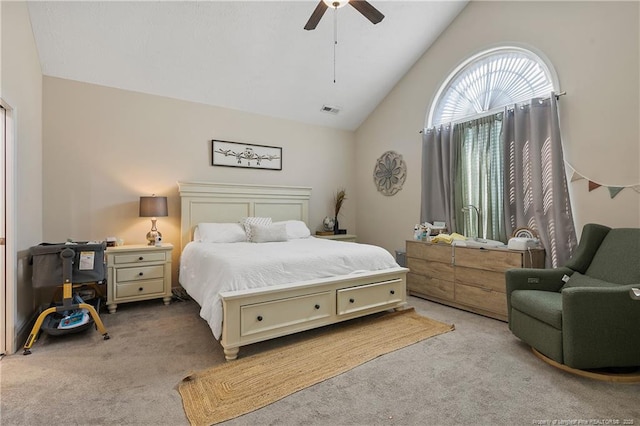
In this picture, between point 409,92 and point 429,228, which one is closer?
point 429,228

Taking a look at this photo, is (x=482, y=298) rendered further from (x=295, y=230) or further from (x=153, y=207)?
(x=153, y=207)

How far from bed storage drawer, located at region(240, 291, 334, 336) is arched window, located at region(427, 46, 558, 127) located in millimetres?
2927

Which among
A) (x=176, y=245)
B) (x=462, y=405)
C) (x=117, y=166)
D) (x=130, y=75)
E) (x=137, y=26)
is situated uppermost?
(x=137, y=26)

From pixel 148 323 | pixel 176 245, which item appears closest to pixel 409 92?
pixel 176 245

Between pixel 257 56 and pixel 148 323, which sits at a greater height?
pixel 257 56

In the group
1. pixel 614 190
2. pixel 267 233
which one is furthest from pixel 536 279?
pixel 267 233

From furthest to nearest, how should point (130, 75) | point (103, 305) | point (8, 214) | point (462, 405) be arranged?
point (130, 75)
point (103, 305)
point (8, 214)
point (462, 405)

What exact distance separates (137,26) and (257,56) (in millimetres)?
1275

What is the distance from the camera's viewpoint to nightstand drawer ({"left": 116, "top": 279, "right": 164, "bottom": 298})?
10.9 feet

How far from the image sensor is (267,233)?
3766mm

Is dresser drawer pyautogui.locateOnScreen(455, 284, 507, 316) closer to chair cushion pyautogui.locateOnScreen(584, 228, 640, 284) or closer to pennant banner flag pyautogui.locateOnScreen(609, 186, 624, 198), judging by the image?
chair cushion pyautogui.locateOnScreen(584, 228, 640, 284)

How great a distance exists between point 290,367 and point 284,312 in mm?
449

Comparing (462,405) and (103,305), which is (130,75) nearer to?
(103,305)

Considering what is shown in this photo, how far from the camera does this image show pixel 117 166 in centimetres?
377
